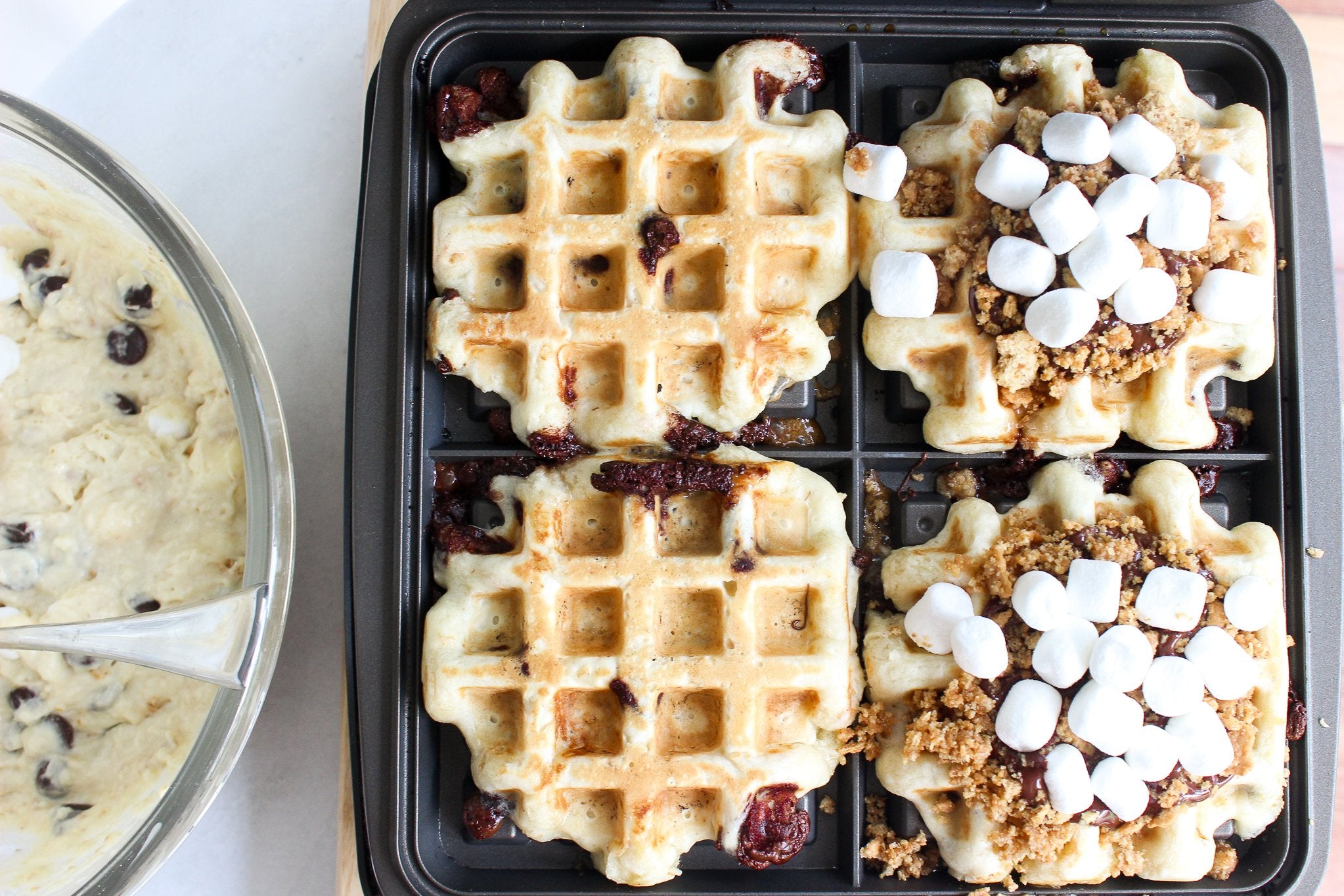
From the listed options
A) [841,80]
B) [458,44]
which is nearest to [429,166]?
[458,44]

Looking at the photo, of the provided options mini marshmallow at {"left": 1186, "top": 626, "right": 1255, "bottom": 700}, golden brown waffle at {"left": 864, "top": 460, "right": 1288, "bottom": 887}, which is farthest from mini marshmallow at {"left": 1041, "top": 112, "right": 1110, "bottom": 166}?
mini marshmallow at {"left": 1186, "top": 626, "right": 1255, "bottom": 700}

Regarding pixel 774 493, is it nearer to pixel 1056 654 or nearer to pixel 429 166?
pixel 1056 654

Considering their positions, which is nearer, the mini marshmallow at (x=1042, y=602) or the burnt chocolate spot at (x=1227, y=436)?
the mini marshmallow at (x=1042, y=602)

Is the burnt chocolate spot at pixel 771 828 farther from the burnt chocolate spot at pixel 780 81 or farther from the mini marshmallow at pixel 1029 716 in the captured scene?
the burnt chocolate spot at pixel 780 81

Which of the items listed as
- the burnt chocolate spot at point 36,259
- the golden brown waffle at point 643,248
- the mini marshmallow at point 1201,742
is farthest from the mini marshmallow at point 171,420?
the mini marshmallow at point 1201,742

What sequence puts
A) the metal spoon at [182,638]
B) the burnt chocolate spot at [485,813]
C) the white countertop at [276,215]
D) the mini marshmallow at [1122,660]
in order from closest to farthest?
the metal spoon at [182,638] → the mini marshmallow at [1122,660] → the burnt chocolate spot at [485,813] → the white countertop at [276,215]
